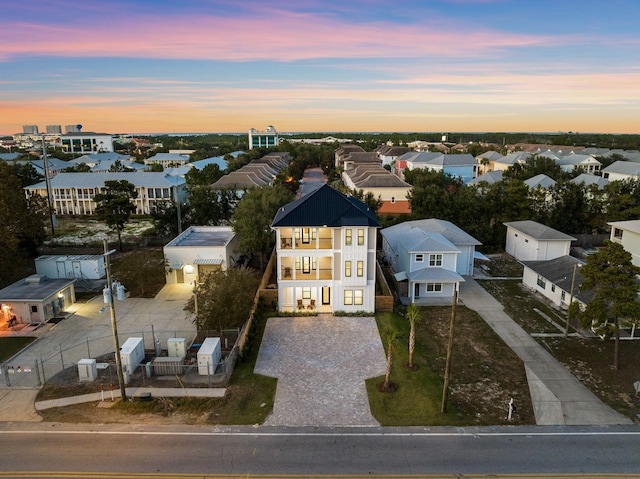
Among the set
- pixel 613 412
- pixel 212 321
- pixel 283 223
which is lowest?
pixel 613 412

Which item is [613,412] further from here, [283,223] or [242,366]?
[283,223]

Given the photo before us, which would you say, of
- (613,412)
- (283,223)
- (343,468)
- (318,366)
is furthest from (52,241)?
(613,412)

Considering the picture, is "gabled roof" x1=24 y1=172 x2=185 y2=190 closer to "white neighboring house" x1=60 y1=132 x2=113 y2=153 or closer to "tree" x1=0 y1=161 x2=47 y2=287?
"tree" x1=0 y1=161 x2=47 y2=287

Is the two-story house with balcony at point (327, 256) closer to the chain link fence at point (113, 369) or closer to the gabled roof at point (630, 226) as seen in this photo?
the chain link fence at point (113, 369)

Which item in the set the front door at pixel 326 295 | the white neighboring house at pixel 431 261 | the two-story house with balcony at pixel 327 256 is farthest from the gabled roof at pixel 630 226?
the front door at pixel 326 295

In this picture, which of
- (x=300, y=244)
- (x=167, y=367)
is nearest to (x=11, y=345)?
(x=167, y=367)
